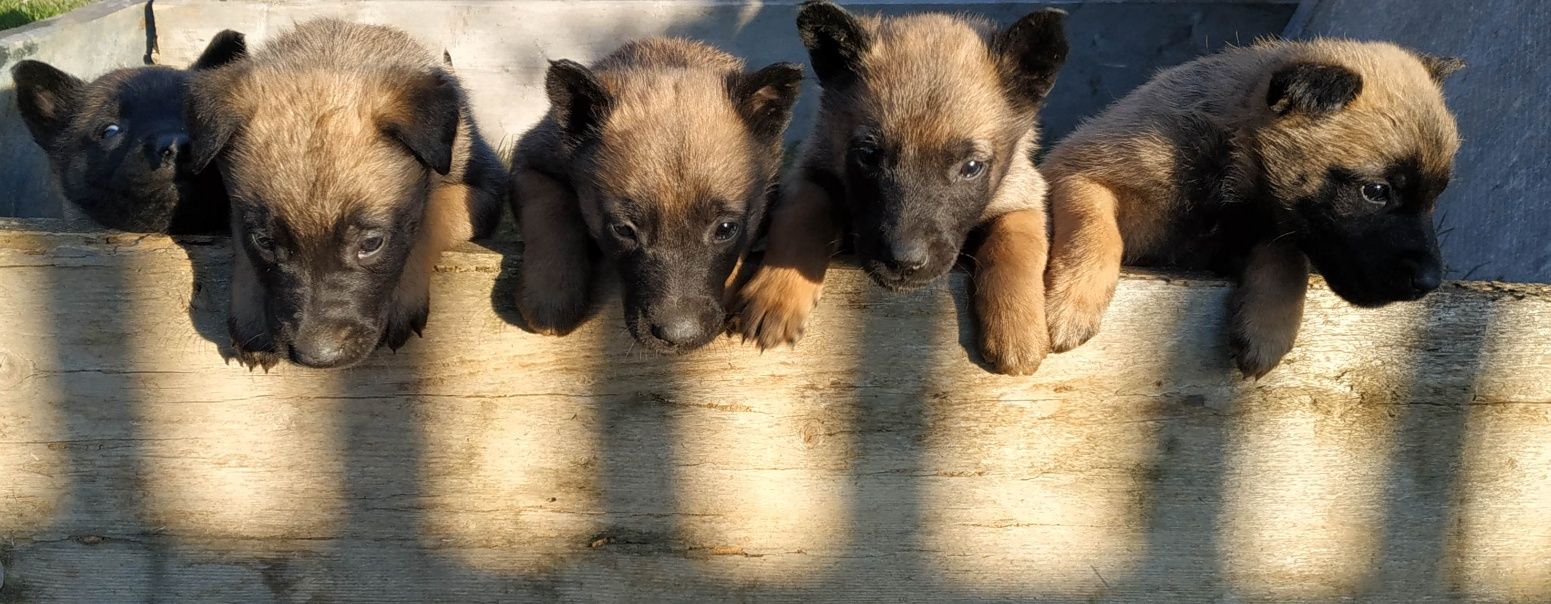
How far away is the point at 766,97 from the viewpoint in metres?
3.23

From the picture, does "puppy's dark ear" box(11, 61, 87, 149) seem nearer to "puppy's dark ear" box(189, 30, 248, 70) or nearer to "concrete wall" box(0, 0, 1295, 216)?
"puppy's dark ear" box(189, 30, 248, 70)

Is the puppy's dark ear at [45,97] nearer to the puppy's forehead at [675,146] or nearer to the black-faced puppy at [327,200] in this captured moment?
the black-faced puppy at [327,200]

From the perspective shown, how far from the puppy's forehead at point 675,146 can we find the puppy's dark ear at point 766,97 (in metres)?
0.04

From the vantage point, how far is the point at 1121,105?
3900 millimetres

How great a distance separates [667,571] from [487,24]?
15.0ft

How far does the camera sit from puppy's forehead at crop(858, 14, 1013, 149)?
122 inches

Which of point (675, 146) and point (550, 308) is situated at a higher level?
point (675, 146)

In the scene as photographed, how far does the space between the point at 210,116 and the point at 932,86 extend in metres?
1.99

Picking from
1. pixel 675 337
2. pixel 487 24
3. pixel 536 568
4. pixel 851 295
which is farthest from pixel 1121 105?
pixel 487 24

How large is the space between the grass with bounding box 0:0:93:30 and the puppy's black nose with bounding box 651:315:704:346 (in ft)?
19.3

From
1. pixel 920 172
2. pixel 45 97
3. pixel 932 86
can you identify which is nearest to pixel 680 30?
pixel 45 97

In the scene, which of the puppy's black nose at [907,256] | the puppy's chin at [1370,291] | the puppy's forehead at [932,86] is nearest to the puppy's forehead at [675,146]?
the puppy's forehead at [932,86]

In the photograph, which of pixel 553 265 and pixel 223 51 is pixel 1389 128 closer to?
pixel 553 265

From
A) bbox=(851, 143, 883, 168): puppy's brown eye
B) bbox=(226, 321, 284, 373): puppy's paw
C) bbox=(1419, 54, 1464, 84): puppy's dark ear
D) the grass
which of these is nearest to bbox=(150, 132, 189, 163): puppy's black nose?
bbox=(226, 321, 284, 373): puppy's paw
